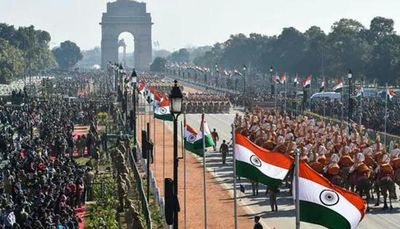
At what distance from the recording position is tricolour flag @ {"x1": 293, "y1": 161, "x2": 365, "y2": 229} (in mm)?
14438

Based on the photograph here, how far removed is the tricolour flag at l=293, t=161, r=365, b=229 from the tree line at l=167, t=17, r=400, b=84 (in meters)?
76.0

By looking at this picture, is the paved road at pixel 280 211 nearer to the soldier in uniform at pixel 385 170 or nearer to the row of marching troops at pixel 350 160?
the row of marching troops at pixel 350 160

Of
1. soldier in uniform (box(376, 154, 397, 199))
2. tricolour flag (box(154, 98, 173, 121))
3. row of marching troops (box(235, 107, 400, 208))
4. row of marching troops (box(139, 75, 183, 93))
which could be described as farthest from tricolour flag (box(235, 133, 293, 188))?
row of marching troops (box(139, 75, 183, 93))

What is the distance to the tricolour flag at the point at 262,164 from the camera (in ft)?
58.8

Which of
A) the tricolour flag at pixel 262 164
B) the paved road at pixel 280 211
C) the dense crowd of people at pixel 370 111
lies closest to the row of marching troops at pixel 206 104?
the dense crowd of people at pixel 370 111

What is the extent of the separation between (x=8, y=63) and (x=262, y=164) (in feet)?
373

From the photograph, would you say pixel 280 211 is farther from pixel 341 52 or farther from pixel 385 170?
pixel 341 52

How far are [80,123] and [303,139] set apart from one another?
34401mm

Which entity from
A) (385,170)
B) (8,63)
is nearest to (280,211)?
(385,170)

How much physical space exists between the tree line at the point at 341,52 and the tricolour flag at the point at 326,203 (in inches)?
2994

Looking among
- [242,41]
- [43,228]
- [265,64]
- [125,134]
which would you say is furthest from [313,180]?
[242,41]

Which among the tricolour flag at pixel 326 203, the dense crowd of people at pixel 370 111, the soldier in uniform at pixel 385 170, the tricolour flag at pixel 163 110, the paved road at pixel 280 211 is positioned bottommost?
the dense crowd of people at pixel 370 111

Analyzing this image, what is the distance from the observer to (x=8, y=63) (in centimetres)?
12769

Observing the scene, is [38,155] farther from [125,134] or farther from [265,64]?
[265,64]
